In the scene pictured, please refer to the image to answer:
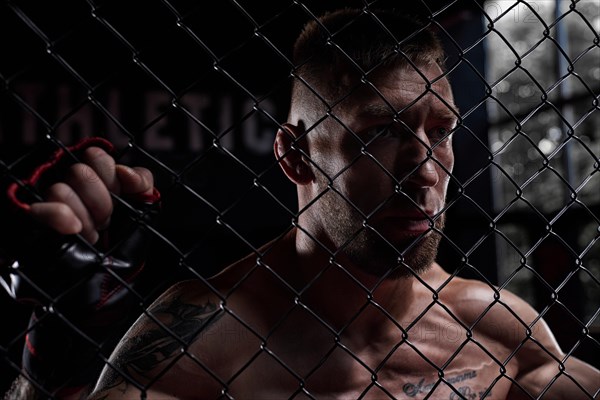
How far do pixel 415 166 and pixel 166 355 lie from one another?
0.69 m

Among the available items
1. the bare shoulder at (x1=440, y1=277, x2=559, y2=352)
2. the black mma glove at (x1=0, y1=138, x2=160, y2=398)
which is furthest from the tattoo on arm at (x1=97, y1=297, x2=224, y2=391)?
the bare shoulder at (x1=440, y1=277, x2=559, y2=352)

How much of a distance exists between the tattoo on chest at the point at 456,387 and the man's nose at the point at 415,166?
0.59m

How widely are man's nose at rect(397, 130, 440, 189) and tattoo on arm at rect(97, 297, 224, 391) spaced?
19.8 inches

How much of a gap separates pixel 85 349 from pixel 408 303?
1089 millimetres

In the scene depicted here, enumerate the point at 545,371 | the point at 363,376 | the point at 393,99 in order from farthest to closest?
the point at 545,371 → the point at 363,376 → the point at 393,99

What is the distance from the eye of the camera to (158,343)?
1.39 meters

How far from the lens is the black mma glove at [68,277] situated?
897 millimetres

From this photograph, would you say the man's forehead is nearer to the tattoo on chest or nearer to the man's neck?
the man's neck

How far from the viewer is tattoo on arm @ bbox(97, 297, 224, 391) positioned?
4.44 ft

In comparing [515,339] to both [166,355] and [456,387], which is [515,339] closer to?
[456,387]

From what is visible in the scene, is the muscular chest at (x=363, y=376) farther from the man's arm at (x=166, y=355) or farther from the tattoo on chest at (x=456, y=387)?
the man's arm at (x=166, y=355)

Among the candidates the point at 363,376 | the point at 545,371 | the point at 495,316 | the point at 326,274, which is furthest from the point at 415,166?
the point at 545,371

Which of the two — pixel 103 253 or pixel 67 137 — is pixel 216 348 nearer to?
pixel 103 253

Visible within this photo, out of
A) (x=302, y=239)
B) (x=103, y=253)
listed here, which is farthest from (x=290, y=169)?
(x=103, y=253)
